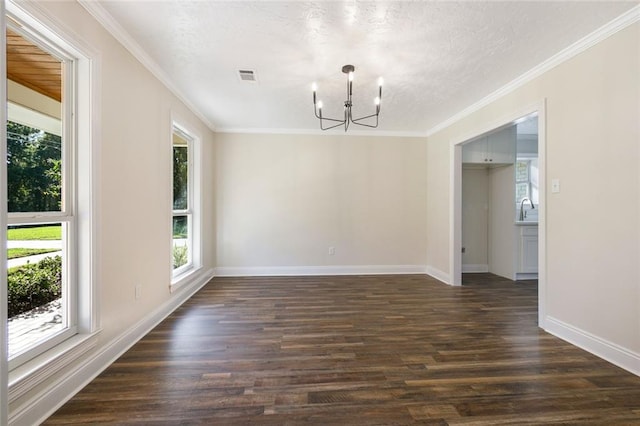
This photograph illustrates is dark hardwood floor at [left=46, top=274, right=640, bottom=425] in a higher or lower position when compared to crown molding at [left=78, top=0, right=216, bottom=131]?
lower

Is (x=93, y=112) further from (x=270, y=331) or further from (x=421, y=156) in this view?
(x=421, y=156)

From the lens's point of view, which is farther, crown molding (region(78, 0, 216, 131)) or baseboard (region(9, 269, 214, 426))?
crown molding (region(78, 0, 216, 131))

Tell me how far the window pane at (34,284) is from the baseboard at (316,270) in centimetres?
293

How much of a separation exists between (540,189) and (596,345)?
4.54 feet

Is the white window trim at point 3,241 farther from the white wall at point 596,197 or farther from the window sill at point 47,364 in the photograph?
the white wall at point 596,197

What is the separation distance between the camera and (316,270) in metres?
4.77

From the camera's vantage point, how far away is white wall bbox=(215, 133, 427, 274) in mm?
4699

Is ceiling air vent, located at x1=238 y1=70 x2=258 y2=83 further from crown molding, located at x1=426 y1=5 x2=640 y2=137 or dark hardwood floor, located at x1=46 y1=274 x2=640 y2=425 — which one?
crown molding, located at x1=426 y1=5 x2=640 y2=137

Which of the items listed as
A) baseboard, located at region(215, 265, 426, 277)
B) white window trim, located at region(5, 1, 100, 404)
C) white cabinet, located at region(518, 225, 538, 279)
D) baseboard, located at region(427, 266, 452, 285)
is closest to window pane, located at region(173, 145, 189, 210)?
baseboard, located at region(215, 265, 426, 277)

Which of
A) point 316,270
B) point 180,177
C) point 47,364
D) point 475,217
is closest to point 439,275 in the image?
point 475,217

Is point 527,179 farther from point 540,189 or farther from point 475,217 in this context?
point 540,189

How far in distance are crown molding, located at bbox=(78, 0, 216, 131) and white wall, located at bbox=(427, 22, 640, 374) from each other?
12.3ft

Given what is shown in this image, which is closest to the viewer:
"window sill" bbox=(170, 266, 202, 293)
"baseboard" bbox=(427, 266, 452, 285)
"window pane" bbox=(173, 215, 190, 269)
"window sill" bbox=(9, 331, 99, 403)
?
"window sill" bbox=(9, 331, 99, 403)

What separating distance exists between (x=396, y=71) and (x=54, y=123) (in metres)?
2.78
